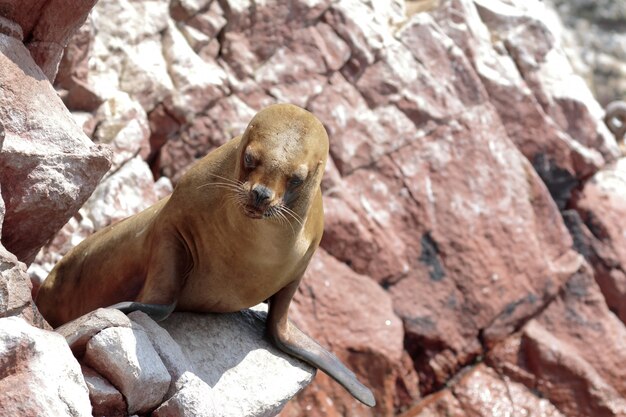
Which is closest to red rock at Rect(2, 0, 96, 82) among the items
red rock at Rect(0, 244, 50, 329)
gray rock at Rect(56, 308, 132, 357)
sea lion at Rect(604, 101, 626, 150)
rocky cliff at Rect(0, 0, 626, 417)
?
red rock at Rect(0, 244, 50, 329)

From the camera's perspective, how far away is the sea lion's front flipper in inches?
213

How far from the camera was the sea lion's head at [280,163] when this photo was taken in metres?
4.61

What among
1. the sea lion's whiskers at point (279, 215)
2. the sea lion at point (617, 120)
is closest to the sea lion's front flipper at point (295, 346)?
the sea lion's whiskers at point (279, 215)

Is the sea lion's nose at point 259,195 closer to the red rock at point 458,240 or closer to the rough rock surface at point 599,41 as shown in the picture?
the red rock at point 458,240

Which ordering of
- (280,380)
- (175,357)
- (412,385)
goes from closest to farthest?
(175,357) → (280,380) → (412,385)

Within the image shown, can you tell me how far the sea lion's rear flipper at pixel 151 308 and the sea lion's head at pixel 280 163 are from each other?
66cm

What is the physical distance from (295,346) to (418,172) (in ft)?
14.0

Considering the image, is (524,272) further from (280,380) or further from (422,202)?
(280,380)

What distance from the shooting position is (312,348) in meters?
5.52

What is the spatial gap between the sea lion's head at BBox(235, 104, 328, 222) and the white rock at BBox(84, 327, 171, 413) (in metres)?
0.79

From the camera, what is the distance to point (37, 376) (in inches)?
146

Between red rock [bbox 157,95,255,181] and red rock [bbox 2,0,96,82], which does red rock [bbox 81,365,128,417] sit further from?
red rock [bbox 157,95,255,181]

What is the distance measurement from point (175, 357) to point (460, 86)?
5.93m

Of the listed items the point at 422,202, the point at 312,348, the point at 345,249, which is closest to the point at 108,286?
the point at 312,348
